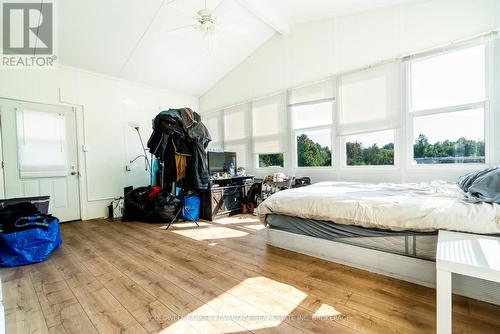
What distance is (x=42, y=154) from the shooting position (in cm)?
363

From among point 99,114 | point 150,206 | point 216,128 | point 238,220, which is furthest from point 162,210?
point 216,128

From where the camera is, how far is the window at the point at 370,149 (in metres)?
3.22

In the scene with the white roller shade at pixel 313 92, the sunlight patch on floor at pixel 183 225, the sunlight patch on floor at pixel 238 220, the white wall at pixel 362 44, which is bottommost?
the sunlight patch on floor at pixel 238 220

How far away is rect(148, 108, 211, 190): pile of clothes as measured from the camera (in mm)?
2889

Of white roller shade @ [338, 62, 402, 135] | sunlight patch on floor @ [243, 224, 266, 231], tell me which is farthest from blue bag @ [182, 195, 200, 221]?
white roller shade @ [338, 62, 402, 135]

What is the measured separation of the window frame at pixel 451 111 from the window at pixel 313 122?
1.05 metres

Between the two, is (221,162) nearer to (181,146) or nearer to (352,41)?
(181,146)

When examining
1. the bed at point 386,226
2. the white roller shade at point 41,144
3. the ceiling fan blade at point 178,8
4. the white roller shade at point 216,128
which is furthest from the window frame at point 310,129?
the white roller shade at point 41,144

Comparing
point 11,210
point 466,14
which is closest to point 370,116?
point 466,14

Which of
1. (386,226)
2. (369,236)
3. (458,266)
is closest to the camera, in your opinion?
(458,266)

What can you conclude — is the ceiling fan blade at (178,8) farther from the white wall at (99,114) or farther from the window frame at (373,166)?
the window frame at (373,166)

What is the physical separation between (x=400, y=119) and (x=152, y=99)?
4.80 metres

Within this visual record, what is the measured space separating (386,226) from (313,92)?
2.82 meters

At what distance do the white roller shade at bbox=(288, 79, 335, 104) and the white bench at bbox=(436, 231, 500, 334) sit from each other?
2977mm
